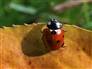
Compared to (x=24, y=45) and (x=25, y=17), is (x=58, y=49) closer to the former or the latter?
(x=24, y=45)

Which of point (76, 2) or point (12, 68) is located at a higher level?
point (76, 2)

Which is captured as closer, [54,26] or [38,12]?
[54,26]

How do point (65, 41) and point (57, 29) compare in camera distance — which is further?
point (57, 29)

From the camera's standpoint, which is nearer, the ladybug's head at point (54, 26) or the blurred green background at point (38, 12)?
the ladybug's head at point (54, 26)

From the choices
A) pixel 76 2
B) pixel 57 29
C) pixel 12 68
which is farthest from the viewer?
pixel 76 2

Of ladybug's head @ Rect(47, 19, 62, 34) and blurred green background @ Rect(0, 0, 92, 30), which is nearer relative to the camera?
ladybug's head @ Rect(47, 19, 62, 34)

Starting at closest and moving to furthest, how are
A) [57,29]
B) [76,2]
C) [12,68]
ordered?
[12,68]
[57,29]
[76,2]

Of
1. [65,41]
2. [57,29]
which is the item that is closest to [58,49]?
[65,41]
